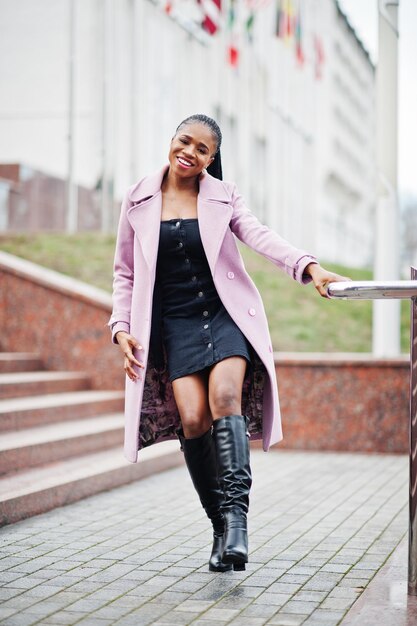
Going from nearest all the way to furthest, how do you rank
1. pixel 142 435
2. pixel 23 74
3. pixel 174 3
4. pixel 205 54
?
pixel 142 435 → pixel 23 74 → pixel 174 3 → pixel 205 54

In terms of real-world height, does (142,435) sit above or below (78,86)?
below

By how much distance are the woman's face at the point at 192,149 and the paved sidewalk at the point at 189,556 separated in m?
1.78

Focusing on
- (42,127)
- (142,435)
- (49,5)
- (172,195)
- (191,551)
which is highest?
(49,5)

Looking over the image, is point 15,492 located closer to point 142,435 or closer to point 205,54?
point 142,435

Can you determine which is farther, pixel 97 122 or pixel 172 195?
pixel 97 122

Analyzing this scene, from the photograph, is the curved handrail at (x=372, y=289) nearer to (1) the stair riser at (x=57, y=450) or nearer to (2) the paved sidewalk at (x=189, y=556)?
(2) the paved sidewalk at (x=189, y=556)

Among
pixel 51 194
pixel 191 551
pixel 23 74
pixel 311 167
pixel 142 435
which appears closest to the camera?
pixel 142 435

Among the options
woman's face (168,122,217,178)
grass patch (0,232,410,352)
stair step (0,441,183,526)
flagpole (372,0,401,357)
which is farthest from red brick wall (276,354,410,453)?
woman's face (168,122,217,178)

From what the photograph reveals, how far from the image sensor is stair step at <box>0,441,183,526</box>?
19.9 feet

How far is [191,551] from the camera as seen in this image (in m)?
5.29

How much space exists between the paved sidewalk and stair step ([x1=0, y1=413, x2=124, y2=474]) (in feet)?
1.58

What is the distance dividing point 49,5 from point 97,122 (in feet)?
7.49

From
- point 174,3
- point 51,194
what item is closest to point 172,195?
point 51,194

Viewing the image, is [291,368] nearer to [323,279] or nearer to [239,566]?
[239,566]
